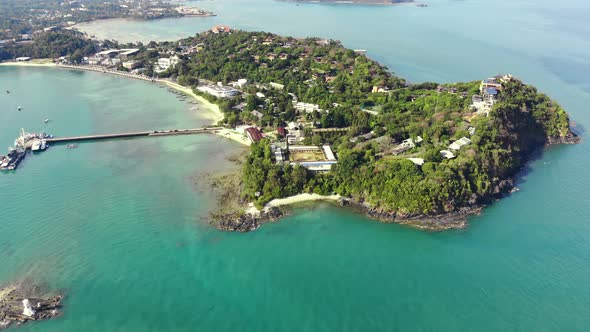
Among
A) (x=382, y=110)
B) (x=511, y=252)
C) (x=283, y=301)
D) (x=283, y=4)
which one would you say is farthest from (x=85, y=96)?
(x=283, y=4)

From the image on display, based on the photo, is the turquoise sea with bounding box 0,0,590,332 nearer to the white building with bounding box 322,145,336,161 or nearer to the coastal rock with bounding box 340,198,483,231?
the coastal rock with bounding box 340,198,483,231

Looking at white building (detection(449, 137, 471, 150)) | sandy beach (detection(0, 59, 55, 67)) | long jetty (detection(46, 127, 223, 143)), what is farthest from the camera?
sandy beach (detection(0, 59, 55, 67))

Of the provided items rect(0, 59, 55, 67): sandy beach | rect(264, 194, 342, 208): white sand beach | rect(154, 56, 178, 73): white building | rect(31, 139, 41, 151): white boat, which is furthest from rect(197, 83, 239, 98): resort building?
rect(0, 59, 55, 67): sandy beach

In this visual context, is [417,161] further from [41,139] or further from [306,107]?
[41,139]

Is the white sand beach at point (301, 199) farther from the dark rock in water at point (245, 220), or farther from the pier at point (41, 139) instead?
the pier at point (41, 139)

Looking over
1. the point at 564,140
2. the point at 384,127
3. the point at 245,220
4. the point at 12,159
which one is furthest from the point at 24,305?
the point at 564,140

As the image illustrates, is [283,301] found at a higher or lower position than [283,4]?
lower

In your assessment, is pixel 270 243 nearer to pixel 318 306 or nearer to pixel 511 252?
pixel 318 306
